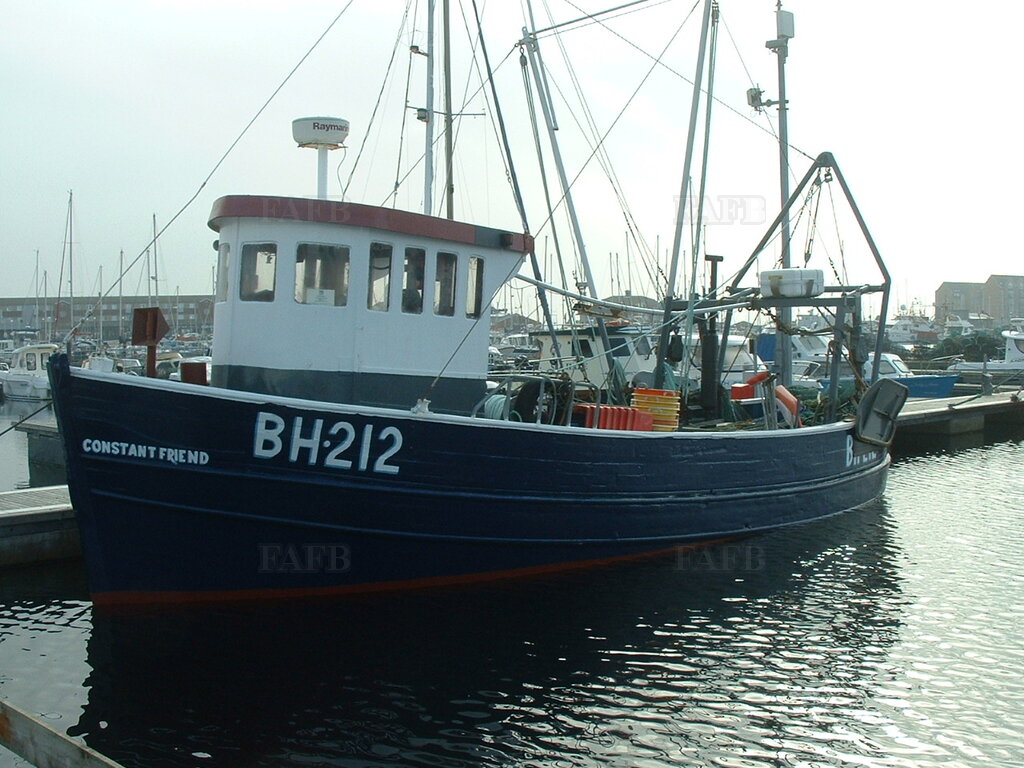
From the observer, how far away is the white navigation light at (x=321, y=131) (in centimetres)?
891

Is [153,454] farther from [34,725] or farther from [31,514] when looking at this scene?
[31,514]

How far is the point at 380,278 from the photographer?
8.85m

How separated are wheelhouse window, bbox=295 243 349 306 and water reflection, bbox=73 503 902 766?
2.87 m

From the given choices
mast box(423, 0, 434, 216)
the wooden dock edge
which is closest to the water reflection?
the wooden dock edge

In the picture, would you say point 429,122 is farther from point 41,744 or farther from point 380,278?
point 41,744

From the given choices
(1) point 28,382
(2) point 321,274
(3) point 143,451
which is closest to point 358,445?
(3) point 143,451

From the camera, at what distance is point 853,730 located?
621 centimetres

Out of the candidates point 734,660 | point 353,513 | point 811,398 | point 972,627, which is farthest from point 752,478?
point 811,398

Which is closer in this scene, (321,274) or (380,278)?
(321,274)

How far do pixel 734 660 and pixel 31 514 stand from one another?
7.77 meters

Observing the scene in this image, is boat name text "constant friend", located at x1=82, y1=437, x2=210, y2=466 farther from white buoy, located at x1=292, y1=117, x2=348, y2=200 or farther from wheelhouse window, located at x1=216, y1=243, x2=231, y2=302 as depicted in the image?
white buoy, located at x1=292, y1=117, x2=348, y2=200

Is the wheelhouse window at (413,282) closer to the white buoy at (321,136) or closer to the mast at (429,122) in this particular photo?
the white buoy at (321,136)

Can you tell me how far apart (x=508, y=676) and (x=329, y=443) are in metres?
2.43

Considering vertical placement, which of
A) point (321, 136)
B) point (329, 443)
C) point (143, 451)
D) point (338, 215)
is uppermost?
point (321, 136)
